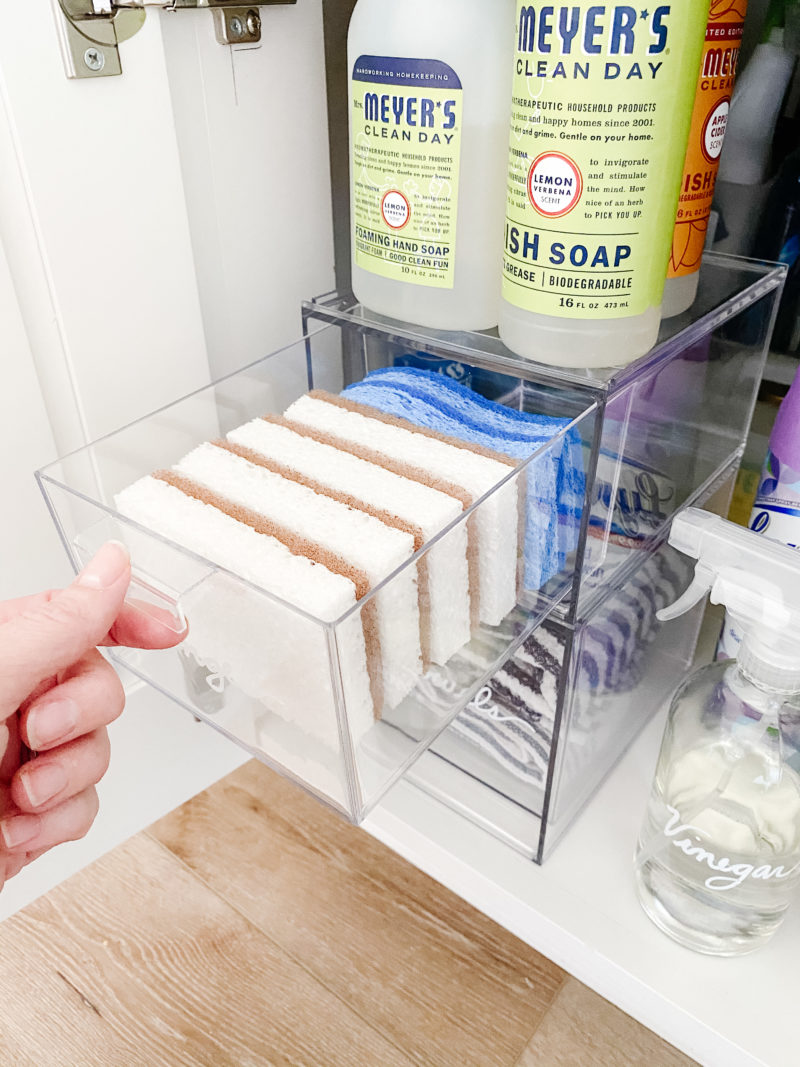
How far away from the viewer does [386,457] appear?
420 mm

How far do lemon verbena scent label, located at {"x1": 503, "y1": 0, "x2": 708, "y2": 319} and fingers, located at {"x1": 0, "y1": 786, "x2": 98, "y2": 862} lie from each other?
338 mm

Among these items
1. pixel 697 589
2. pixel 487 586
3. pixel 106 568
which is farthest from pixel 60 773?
pixel 697 589

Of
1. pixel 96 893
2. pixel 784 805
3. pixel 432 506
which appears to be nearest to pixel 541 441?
pixel 432 506

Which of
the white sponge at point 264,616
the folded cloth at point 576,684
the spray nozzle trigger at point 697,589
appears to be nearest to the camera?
the white sponge at point 264,616

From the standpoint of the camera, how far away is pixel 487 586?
0.41m

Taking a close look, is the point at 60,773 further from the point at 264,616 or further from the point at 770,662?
the point at 770,662

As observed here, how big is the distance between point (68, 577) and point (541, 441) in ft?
1.06

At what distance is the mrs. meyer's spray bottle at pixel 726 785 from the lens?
42 cm

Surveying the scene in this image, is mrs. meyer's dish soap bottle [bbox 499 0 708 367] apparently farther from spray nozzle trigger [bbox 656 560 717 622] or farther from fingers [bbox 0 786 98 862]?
fingers [bbox 0 786 98 862]

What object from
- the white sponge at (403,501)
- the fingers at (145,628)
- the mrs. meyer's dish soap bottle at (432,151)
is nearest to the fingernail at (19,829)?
the fingers at (145,628)

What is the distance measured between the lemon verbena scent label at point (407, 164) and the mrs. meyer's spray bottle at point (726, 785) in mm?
195

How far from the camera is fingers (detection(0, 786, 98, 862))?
41 centimetres

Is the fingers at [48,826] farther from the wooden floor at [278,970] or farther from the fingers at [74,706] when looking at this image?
the wooden floor at [278,970]

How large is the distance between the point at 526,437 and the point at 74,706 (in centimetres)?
25
